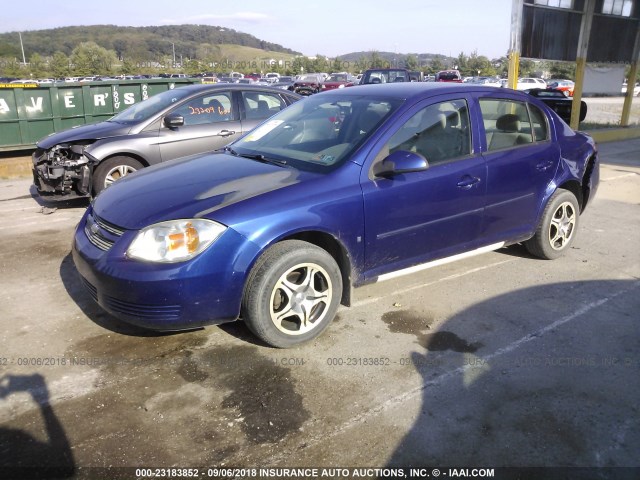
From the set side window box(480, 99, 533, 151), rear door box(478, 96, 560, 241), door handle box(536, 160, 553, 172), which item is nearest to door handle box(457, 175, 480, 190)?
rear door box(478, 96, 560, 241)

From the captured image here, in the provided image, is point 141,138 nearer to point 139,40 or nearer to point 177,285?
point 177,285

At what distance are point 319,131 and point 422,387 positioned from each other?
2.09 m

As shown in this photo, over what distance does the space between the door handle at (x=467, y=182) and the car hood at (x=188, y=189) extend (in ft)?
3.99

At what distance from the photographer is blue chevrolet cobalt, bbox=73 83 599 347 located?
10.1 ft

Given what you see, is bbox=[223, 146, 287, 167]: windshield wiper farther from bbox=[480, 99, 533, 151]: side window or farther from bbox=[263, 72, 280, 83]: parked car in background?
bbox=[263, 72, 280, 83]: parked car in background

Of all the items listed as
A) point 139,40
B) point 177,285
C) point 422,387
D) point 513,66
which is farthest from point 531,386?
point 139,40

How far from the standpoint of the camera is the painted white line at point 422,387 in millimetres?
2602

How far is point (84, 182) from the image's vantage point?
6.57 metres

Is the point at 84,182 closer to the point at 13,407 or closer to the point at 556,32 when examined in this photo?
the point at 13,407

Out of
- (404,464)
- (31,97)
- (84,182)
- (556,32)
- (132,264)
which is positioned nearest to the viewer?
(404,464)

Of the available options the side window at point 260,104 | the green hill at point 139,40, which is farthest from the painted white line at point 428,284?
the green hill at point 139,40

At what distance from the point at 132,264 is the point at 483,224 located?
8.91ft

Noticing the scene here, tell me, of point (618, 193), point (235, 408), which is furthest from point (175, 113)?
point (618, 193)

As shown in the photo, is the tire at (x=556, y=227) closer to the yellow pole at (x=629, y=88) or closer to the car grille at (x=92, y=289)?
the car grille at (x=92, y=289)
